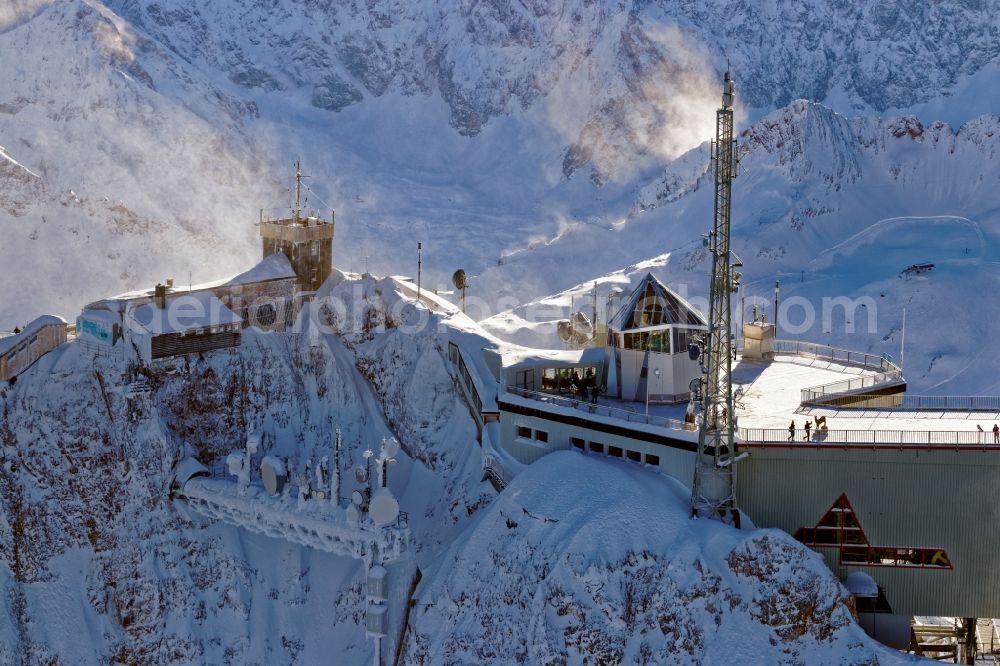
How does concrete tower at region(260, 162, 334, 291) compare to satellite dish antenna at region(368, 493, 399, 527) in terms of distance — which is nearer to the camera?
satellite dish antenna at region(368, 493, 399, 527)

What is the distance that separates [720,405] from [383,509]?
51.4 ft

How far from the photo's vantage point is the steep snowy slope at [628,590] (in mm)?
57906

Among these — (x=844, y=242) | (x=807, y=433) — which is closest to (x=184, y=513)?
(x=807, y=433)

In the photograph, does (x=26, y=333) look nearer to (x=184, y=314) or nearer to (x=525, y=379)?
(x=184, y=314)

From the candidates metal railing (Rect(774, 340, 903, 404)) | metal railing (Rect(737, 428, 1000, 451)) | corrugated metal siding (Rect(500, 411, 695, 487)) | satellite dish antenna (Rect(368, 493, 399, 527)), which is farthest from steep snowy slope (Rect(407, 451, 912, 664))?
metal railing (Rect(774, 340, 903, 404))

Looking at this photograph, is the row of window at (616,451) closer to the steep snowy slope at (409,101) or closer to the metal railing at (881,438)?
the metal railing at (881,438)

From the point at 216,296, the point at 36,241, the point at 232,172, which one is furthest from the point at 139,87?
the point at 216,296

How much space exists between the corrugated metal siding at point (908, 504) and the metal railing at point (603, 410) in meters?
3.57

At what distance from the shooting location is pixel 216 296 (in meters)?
81.8

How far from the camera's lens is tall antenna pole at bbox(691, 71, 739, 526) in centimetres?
6122

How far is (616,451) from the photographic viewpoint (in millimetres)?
66000

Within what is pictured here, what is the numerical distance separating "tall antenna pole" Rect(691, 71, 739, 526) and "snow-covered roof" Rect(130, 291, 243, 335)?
91.0 ft

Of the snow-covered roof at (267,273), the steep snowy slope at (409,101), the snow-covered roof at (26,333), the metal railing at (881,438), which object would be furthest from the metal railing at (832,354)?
the steep snowy slope at (409,101)

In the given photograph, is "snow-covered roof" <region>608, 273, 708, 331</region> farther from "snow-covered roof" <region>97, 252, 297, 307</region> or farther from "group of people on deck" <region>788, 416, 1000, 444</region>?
"snow-covered roof" <region>97, 252, 297, 307</region>
